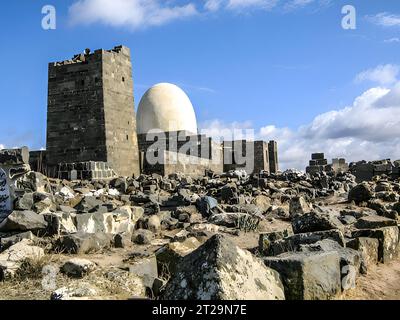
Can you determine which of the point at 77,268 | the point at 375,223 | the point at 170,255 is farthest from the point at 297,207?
the point at 77,268

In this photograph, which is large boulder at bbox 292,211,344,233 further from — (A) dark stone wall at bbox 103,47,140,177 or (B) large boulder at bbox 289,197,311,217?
(A) dark stone wall at bbox 103,47,140,177

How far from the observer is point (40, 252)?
5273mm

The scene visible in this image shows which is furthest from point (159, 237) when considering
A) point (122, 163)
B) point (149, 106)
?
point (149, 106)

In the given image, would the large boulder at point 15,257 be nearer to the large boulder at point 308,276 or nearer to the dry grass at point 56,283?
the dry grass at point 56,283

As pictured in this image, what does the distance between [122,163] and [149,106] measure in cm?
1536

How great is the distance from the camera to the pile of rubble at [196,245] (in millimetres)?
3041

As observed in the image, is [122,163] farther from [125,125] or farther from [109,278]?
[109,278]

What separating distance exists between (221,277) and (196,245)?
275 centimetres

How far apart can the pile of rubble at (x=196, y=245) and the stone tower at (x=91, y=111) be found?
574cm

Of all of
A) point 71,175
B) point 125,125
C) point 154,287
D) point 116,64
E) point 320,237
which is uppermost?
point 116,64

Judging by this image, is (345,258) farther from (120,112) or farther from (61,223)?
(120,112)

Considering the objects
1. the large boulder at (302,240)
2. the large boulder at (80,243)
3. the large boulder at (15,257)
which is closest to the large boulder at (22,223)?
the large boulder at (80,243)

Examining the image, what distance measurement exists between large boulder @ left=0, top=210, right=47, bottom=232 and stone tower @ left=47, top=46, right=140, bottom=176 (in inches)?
412

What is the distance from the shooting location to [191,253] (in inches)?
125
